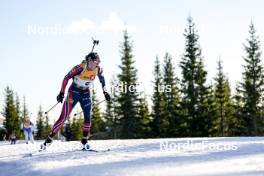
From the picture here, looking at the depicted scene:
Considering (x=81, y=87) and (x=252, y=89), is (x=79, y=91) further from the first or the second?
(x=252, y=89)

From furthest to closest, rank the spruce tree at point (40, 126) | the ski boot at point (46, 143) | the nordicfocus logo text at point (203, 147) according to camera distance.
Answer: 1. the spruce tree at point (40, 126)
2. the ski boot at point (46, 143)
3. the nordicfocus logo text at point (203, 147)

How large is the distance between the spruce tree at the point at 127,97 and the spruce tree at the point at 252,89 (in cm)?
1123

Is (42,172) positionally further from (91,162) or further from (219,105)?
(219,105)

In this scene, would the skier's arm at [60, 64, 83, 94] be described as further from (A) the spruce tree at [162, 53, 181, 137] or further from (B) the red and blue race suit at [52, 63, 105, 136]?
(A) the spruce tree at [162, 53, 181, 137]

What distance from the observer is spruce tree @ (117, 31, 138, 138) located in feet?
142

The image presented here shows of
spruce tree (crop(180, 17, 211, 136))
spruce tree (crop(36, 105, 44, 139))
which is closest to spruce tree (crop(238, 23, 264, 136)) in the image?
spruce tree (crop(180, 17, 211, 136))

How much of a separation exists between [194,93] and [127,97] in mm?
7251

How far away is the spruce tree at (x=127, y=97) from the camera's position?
4327cm

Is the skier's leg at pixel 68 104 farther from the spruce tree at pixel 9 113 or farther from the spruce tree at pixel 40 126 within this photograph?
the spruce tree at pixel 40 126

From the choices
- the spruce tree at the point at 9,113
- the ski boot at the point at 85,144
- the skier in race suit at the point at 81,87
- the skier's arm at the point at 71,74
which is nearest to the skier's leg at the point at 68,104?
the skier in race suit at the point at 81,87

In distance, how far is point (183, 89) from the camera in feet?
135

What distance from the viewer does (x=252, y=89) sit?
4119cm

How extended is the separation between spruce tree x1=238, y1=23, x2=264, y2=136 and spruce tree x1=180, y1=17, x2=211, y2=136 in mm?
4183

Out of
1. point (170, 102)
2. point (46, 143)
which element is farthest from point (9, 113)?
point (46, 143)
